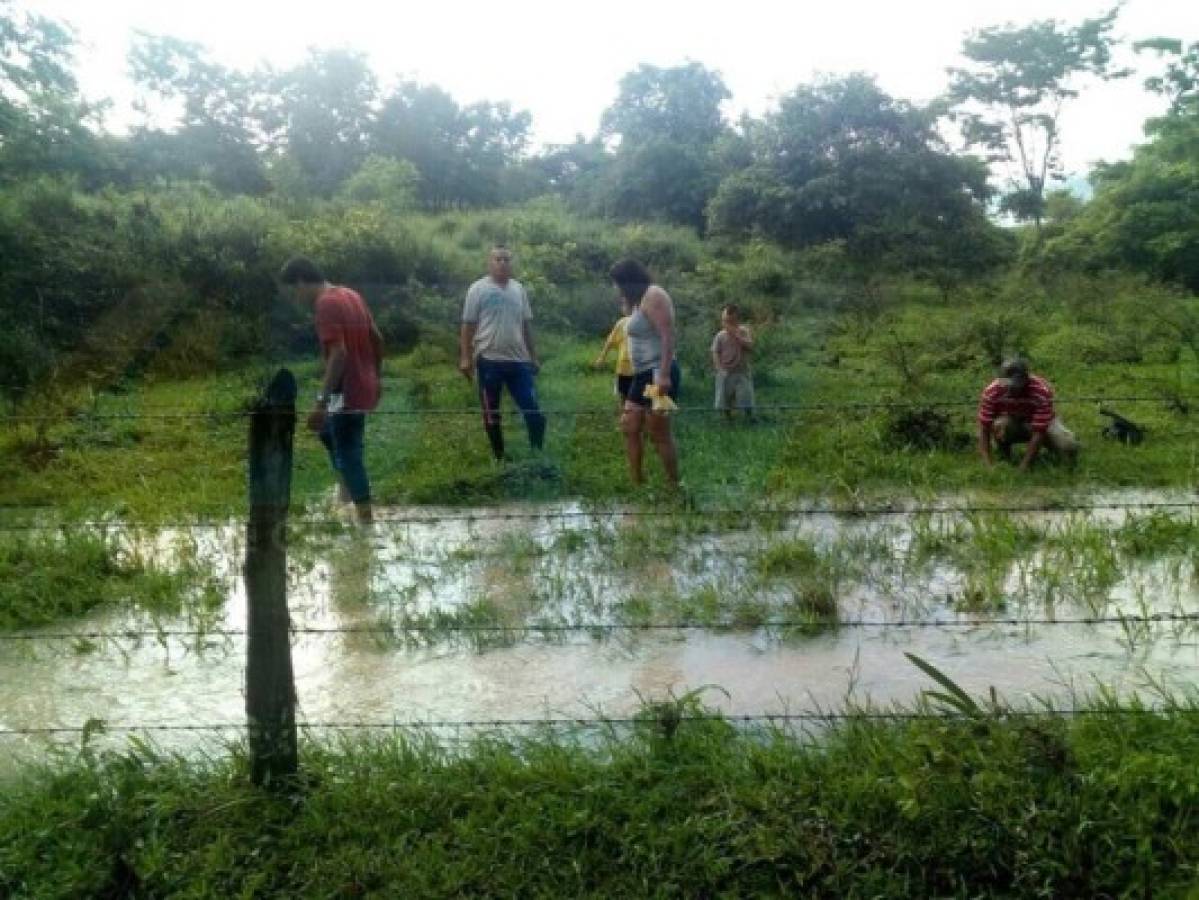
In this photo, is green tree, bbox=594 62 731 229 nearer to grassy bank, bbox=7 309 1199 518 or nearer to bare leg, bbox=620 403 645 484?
grassy bank, bbox=7 309 1199 518

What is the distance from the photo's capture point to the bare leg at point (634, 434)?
7.22 m

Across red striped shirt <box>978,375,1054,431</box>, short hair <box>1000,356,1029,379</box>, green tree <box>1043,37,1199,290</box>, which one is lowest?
red striped shirt <box>978,375,1054,431</box>

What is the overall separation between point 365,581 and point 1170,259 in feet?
68.5

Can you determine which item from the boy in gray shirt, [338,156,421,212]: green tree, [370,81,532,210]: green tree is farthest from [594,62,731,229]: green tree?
the boy in gray shirt

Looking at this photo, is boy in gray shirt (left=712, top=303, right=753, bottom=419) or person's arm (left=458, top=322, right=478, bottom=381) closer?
person's arm (left=458, top=322, right=478, bottom=381)

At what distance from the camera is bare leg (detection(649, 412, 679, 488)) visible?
7.03 metres

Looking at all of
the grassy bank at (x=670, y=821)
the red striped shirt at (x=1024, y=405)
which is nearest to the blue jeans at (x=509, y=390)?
the red striped shirt at (x=1024, y=405)

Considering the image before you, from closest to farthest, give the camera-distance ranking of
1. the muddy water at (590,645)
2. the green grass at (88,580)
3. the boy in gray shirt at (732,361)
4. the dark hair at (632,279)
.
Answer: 1. the muddy water at (590,645)
2. the green grass at (88,580)
3. the dark hair at (632,279)
4. the boy in gray shirt at (732,361)

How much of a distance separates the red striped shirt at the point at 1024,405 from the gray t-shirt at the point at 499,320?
318 cm

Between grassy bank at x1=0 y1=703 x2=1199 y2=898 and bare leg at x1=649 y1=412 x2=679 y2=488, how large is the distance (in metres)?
3.65

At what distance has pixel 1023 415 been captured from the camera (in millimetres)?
8109

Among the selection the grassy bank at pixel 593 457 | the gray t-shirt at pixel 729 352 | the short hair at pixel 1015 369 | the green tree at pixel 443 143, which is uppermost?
the green tree at pixel 443 143

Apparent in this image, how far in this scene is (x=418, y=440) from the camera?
9.59 metres

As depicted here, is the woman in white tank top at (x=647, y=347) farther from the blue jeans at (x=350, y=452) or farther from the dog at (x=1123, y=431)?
the dog at (x=1123, y=431)
